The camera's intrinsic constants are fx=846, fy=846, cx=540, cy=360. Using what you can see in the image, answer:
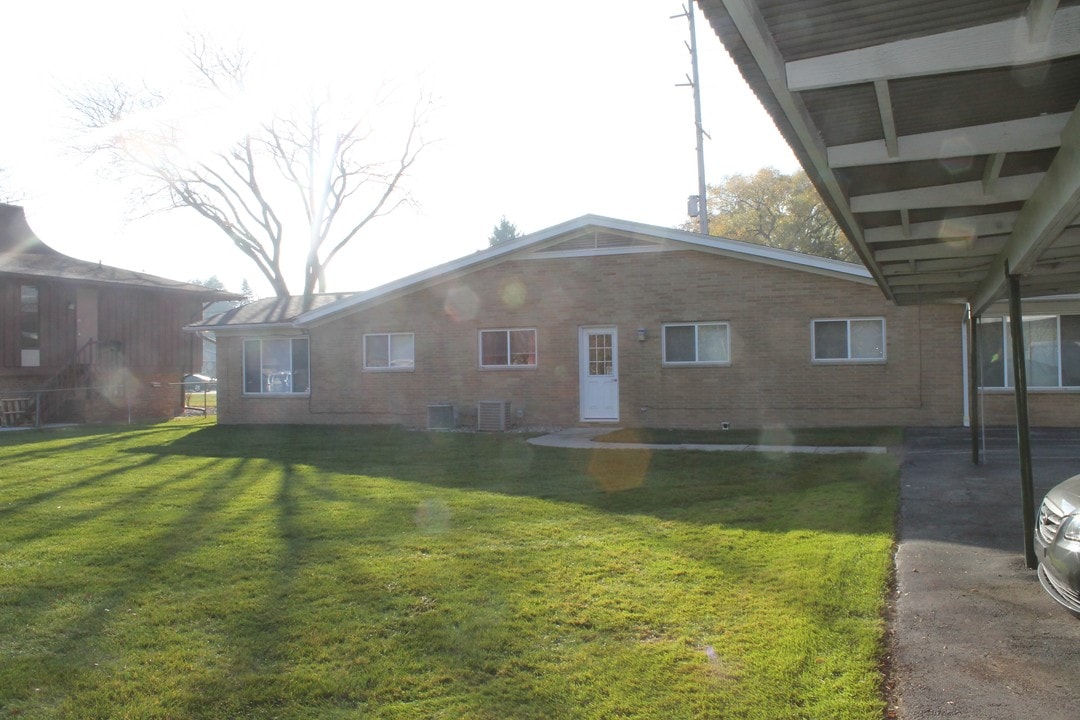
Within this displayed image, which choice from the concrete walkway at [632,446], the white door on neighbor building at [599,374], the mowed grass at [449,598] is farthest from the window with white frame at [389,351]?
the mowed grass at [449,598]

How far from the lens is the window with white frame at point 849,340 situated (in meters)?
16.1

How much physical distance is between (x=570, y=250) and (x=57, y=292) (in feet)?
54.6

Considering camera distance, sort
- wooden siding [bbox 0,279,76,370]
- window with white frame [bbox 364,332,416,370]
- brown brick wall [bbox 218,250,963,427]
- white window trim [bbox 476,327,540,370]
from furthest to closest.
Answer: wooden siding [bbox 0,279,76,370] → window with white frame [bbox 364,332,416,370] → white window trim [bbox 476,327,540,370] → brown brick wall [bbox 218,250,963,427]

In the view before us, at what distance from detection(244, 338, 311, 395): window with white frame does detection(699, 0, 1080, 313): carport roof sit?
17.1 meters

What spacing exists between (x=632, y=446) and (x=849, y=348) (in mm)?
5092

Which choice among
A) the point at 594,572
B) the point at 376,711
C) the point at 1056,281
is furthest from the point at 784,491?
the point at 376,711

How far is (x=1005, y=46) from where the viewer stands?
128 inches

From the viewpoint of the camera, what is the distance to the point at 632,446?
14.3m

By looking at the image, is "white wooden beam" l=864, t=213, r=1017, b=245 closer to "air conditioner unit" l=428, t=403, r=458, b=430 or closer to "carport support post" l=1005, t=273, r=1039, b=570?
"carport support post" l=1005, t=273, r=1039, b=570

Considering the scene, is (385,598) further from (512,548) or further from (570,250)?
(570,250)

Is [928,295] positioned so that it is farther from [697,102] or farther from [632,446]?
[697,102]

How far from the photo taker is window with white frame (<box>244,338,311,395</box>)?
2139 cm

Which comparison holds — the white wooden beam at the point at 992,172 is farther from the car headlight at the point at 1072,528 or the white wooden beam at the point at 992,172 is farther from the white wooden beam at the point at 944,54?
the car headlight at the point at 1072,528

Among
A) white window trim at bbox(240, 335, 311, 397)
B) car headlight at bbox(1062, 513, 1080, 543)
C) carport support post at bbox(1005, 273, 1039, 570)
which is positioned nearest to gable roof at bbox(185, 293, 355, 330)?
white window trim at bbox(240, 335, 311, 397)
